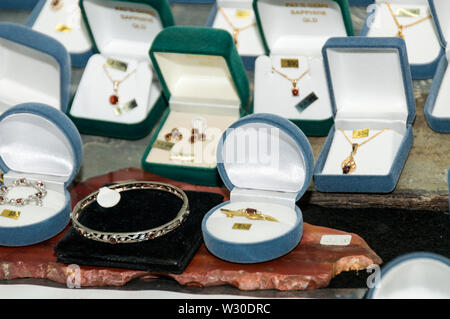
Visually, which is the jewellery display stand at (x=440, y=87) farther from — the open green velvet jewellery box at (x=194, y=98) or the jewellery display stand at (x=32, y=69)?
the jewellery display stand at (x=32, y=69)

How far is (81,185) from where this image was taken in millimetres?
4184

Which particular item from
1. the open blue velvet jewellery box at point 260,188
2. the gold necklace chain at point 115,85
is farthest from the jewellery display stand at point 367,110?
the gold necklace chain at point 115,85

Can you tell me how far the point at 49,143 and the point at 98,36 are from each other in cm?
116

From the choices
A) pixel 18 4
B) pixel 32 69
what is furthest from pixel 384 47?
pixel 18 4

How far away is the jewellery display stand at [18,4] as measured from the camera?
5836mm

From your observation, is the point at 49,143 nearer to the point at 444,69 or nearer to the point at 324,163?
the point at 324,163

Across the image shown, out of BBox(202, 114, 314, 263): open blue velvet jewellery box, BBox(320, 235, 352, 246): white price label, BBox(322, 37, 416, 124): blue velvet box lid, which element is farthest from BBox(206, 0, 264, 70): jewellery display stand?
BBox(320, 235, 352, 246): white price label

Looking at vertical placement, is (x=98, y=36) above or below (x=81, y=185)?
above

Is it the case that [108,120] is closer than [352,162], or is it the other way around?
[352,162]

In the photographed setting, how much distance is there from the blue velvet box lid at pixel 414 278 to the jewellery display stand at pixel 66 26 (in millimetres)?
2902

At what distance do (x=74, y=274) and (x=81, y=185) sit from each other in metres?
0.84
